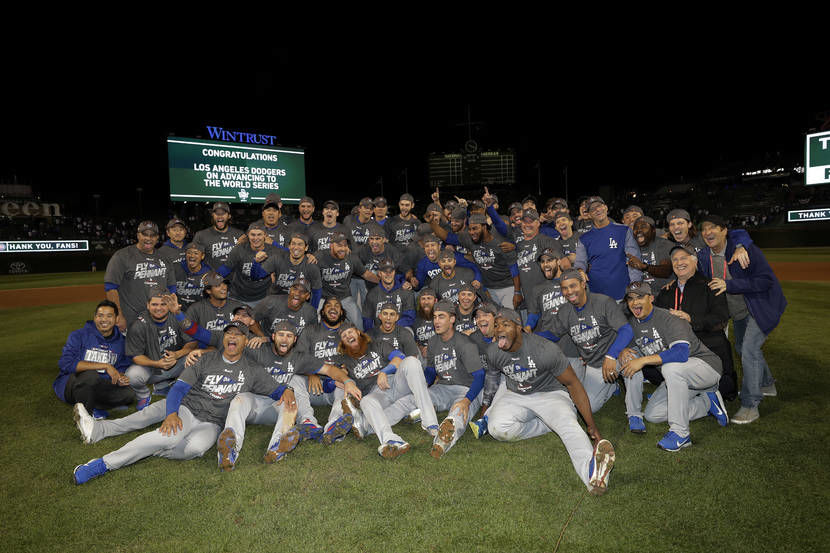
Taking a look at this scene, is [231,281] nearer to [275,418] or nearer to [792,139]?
[275,418]

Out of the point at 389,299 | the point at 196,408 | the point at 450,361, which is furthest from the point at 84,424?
the point at 450,361

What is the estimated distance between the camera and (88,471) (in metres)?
4.80

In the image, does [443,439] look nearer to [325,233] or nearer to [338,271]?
[338,271]

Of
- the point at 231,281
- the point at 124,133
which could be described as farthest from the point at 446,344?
the point at 124,133

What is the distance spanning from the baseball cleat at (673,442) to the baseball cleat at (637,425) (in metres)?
0.42

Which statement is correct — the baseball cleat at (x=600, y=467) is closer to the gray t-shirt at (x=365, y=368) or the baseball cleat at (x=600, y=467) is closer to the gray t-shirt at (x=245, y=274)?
the gray t-shirt at (x=365, y=368)

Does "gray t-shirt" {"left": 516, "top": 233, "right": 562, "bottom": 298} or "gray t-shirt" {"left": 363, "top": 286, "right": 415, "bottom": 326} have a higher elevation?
"gray t-shirt" {"left": 516, "top": 233, "right": 562, "bottom": 298}

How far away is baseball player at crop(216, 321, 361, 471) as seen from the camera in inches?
201

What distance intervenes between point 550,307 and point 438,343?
162 cm

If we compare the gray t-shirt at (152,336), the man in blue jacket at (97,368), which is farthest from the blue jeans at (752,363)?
the man in blue jacket at (97,368)

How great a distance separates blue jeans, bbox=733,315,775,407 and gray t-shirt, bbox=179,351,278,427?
5.52m

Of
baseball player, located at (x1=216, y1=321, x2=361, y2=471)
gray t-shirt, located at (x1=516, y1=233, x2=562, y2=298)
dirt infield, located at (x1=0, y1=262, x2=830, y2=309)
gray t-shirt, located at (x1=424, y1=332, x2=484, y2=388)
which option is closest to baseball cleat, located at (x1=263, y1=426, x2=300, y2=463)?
baseball player, located at (x1=216, y1=321, x2=361, y2=471)

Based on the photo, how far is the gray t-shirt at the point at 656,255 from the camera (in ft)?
23.6

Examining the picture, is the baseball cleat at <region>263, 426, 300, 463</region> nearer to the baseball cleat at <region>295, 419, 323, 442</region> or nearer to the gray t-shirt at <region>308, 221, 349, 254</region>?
the baseball cleat at <region>295, 419, 323, 442</region>
